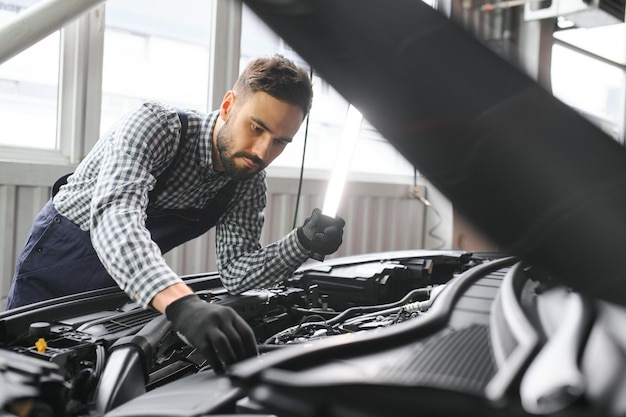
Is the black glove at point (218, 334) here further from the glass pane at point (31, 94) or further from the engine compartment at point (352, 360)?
the glass pane at point (31, 94)

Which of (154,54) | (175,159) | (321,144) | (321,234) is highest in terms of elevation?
(154,54)

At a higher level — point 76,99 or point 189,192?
point 76,99

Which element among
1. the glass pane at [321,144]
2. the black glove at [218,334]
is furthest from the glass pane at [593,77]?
the black glove at [218,334]

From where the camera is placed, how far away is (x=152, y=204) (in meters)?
Result: 1.71

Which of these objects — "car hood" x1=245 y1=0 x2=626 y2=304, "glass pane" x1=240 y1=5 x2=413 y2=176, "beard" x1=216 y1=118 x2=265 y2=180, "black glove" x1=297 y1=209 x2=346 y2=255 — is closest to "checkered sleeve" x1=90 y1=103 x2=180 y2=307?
"beard" x1=216 y1=118 x2=265 y2=180

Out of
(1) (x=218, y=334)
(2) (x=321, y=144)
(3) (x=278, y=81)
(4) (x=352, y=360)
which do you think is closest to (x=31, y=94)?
(3) (x=278, y=81)

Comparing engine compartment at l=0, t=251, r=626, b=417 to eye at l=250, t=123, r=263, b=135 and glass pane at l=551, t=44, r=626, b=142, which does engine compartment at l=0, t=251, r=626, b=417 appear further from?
glass pane at l=551, t=44, r=626, b=142

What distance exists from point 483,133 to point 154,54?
102 inches

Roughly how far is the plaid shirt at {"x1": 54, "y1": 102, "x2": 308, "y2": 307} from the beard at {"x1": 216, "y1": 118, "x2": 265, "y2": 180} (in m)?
0.05

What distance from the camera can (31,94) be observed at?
8.23ft

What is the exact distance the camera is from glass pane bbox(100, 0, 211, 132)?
8.88ft

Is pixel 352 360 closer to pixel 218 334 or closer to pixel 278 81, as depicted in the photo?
pixel 218 334

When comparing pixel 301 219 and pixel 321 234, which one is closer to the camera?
pixel 321 234

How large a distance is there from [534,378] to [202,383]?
479mm
